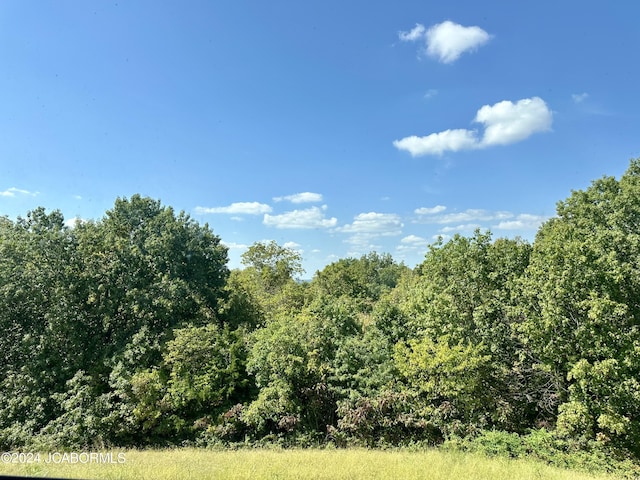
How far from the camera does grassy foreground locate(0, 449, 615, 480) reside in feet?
29.2

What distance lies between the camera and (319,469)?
970cm

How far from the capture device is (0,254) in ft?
60.0

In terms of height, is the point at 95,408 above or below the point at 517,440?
above

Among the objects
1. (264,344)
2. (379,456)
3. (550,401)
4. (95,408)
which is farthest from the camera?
(264,344)

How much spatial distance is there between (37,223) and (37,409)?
911 cm

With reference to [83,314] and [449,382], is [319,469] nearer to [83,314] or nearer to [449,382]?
[449,382]

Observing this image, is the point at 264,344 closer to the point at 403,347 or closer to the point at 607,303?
the point at 403,347

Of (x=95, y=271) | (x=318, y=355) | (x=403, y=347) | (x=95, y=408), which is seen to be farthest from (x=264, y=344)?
(x=95, y=271)

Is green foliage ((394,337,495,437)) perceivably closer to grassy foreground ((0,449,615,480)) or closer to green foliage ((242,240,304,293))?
grassy foreground ((0,449,615,480))

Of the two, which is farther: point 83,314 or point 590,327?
point 83,314

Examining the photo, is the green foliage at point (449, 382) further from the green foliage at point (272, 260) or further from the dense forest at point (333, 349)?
the green foliage at point (272, 260)

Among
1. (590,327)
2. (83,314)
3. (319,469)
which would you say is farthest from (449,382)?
(83,314)

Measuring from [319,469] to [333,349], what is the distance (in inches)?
339

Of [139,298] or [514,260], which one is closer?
[514,260]
